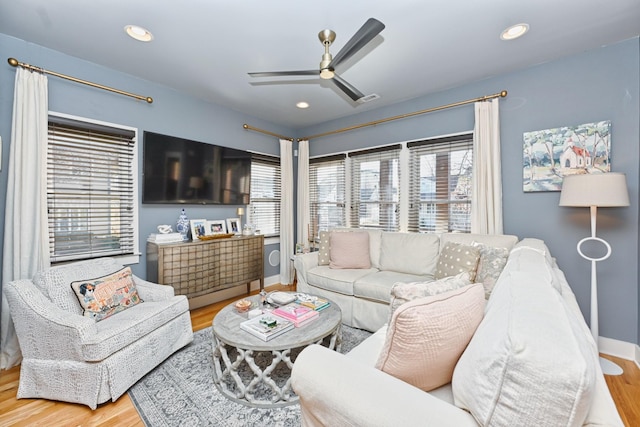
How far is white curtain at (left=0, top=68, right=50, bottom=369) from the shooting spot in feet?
7.06

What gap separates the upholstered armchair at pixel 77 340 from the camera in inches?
65.4

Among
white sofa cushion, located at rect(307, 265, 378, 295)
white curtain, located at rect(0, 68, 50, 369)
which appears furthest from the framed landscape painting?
white curtain, located at rect(0, 68, 50, 369)

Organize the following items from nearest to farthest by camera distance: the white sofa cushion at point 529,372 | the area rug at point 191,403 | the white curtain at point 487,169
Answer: the white sofa cushion at point 529,372
the area rug at point 191,403
the white curtain at point 487,169

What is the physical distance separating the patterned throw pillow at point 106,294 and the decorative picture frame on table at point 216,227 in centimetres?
122

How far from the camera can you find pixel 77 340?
1644 millimetres

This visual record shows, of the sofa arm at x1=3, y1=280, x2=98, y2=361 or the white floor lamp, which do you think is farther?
the white floor lamp

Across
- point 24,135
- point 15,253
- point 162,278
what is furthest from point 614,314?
point 24,135

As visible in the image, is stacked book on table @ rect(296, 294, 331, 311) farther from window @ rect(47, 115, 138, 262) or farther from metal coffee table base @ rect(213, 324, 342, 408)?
window @ rect(47, 115, 138, 262)

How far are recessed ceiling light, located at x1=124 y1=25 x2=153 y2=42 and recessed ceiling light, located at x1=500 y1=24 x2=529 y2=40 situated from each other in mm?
2821

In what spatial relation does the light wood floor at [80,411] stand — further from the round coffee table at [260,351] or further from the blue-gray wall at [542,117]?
the blue-gray wall at [542,117]

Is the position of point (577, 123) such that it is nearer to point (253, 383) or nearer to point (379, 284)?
point (379, 284)

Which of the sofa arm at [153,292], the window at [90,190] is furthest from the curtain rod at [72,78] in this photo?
the sofa arm at [153,292]

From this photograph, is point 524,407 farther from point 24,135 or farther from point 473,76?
point 24,135

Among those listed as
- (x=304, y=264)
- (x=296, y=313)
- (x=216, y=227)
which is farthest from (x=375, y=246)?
(x=216, y=227)
